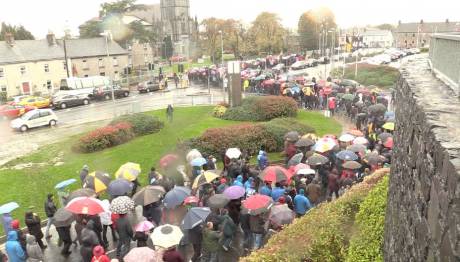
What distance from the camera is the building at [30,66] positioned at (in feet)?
168

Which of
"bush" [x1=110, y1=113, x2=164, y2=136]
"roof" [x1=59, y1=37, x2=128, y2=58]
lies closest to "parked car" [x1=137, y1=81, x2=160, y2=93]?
"roof" [x1=59, y1=37, x2=128, y2=58]

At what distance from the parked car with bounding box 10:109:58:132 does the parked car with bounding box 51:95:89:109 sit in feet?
31.1

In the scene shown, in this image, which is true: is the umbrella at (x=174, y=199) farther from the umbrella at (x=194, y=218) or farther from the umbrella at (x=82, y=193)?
the umbrella at (x=82, y=193)

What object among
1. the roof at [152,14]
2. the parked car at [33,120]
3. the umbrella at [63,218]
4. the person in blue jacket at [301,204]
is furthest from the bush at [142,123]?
the roof at [152,14]

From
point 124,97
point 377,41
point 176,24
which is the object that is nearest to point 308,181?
point 124,97

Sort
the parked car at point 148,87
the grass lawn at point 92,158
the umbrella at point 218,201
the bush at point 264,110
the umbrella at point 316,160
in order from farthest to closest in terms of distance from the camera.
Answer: the parked car at point 148,87 → the bush at point 264,110 → the grass lawn at point 92,158 → the umbrella at point 316,160 → the umbrella at point 218,201

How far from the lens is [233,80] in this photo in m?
28.4

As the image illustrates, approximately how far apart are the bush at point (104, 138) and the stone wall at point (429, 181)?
18.4m

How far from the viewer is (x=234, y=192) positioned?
38.2 ft

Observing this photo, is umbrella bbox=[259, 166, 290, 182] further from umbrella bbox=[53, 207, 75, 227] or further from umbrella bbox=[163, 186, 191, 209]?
umbrella bbox=[53, 207, 75, 227]

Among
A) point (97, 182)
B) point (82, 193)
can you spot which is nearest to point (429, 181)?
point (82, 193)

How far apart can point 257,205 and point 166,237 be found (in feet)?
8.03

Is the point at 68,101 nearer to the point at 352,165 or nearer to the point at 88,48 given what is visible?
the point at 88,48

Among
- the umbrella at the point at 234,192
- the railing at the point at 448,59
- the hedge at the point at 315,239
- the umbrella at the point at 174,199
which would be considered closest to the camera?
the railing at the point at 448,59
